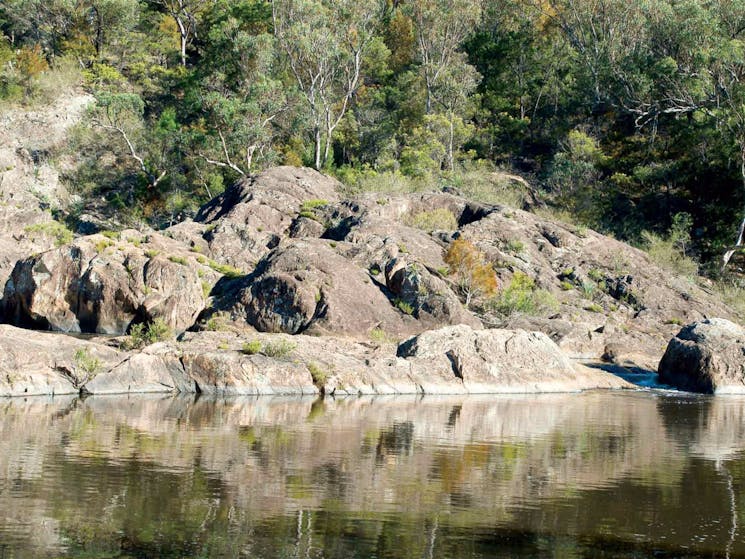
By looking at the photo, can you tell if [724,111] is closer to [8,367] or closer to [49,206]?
[49,206]

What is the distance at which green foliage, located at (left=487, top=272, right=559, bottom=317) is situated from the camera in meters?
51.6

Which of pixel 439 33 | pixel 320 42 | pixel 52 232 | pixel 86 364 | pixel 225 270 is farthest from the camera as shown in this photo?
pixel 439 33

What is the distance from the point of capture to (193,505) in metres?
17.0

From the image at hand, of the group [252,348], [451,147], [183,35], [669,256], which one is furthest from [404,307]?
[183,35]

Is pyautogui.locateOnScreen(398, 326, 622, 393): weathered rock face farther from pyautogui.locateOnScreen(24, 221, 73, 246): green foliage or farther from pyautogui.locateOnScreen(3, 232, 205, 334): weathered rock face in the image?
pyautogui.locateOnScreen(24, 221, 73, 246): green foliage

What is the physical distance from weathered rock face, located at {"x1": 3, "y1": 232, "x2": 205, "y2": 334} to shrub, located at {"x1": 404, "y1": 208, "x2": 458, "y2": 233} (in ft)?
63.7

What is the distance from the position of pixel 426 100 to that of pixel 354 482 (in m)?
75.0

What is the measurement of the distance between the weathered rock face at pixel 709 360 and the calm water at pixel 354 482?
10225 mm

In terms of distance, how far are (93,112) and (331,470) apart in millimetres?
66168

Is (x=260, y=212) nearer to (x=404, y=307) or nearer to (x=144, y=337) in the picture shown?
(x=404, y=307)

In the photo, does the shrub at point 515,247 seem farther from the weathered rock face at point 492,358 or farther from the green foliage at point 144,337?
the green foliage at point 144,337

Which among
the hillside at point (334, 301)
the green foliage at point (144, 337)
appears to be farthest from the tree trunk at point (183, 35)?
the green foliage at point (144, 337)

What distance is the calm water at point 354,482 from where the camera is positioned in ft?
49.8

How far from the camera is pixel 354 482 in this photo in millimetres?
19609
